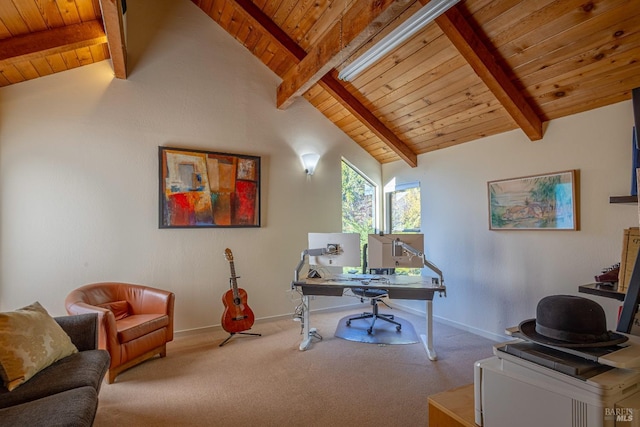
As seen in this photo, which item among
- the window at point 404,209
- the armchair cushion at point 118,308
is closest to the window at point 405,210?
the window at point 404,209

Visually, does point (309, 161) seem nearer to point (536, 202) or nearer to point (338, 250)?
point (338, 250)

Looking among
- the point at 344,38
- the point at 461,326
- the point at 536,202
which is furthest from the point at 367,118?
the point at 461,326

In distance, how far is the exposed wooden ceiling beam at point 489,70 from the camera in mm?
2619

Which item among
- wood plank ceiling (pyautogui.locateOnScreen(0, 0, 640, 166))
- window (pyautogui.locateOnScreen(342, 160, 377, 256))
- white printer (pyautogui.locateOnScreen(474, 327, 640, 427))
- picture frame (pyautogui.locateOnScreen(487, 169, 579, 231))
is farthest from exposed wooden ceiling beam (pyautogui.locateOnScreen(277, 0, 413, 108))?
white printer (pyautogui.locateOnScreen(474, 327, 640, 427))

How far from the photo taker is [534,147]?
11.0 feet

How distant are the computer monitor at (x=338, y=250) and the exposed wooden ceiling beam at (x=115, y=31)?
2549 millimetres

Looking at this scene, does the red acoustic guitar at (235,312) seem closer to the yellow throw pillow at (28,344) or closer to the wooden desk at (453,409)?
the yellow throw pillow at (28,344)

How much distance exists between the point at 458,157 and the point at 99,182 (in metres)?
4.19

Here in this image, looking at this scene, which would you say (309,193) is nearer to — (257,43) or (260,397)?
(257,43)

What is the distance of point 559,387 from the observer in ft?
3.46

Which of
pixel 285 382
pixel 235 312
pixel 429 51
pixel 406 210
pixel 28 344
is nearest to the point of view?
pixel 28 344

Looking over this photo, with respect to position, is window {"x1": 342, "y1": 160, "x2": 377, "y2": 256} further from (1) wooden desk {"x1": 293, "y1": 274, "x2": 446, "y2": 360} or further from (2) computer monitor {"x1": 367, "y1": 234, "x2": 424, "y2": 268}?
(2) computer monitor {"x1": 367, "y1": 234, "x2": 424, "y2": 268}

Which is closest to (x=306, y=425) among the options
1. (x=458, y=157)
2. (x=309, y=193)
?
(x=309, y=193)

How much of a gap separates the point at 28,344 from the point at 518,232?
4.16 m
